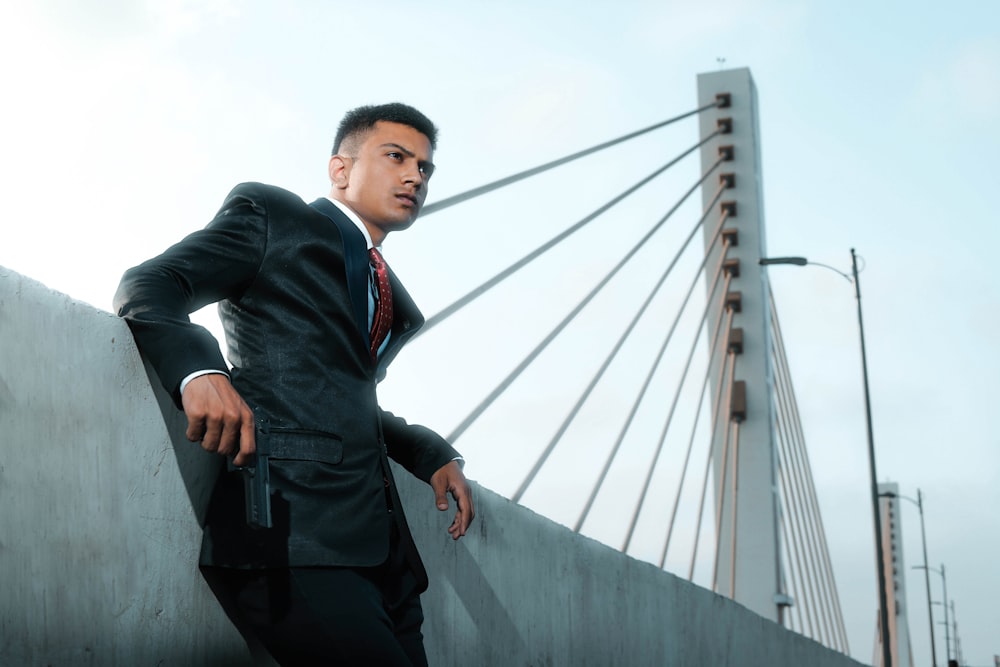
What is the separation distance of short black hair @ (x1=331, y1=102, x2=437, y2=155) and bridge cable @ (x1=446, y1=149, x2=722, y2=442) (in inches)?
65.1

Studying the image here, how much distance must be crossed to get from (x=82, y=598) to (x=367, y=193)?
84cm

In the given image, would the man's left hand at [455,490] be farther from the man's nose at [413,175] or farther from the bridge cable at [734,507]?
the bridge cable at [734,507]

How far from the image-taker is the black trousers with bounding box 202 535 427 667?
5.67ft

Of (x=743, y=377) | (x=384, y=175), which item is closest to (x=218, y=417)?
(x=384, y=175)

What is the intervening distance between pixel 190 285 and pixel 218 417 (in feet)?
0.92

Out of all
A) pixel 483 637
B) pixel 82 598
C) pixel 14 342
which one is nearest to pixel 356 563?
pixel 82 598

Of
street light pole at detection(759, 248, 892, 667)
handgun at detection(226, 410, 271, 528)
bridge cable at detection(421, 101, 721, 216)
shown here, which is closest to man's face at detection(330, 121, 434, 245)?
handgun at detection(226, 410, 271, 528)

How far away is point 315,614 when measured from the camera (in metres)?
1.73

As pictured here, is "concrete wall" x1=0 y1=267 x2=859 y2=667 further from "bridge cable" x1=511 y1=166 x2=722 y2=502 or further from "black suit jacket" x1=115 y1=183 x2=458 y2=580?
"bridge cable" x1=511 y1=166 x2=722 y2=502

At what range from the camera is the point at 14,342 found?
171cm

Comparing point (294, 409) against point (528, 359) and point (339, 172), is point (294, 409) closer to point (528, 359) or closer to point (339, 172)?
point (339, 172)

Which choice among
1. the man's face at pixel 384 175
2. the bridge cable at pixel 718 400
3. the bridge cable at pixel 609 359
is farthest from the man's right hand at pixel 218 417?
the bridge cable at pixel 718 400

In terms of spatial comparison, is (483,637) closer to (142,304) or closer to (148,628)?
(148,628)

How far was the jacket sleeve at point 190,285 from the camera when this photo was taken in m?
1.67
